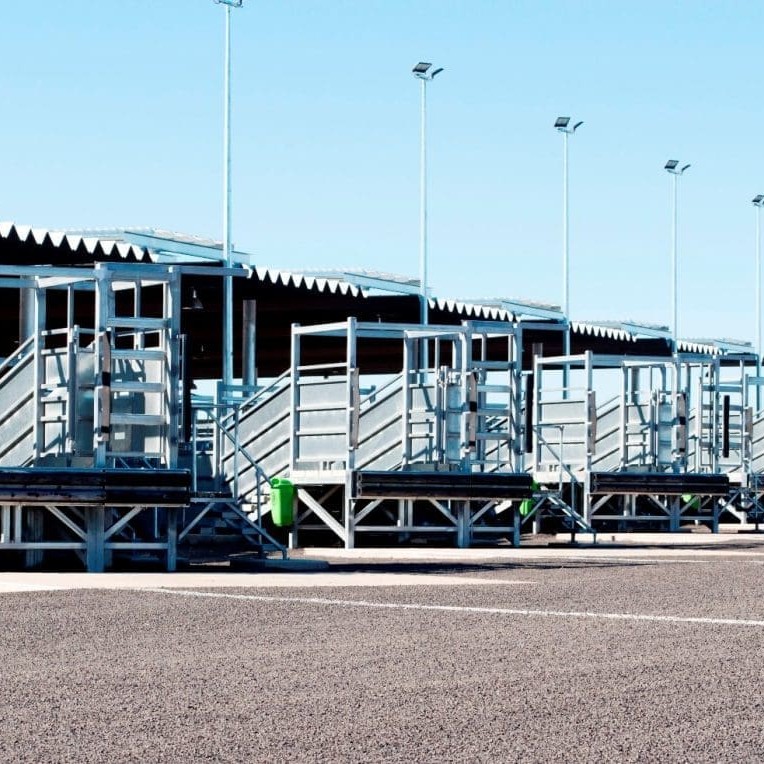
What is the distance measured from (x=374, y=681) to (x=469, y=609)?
3.73 metres

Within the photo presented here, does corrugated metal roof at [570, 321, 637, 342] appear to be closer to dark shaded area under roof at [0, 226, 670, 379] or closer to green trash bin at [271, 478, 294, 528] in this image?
dark shaded area under roof at [0, 226, 670, 379]

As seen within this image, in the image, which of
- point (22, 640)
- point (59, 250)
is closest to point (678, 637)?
point (22, 640)

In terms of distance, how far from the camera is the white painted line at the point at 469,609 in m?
9.80

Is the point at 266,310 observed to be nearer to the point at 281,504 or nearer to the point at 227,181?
the point at 227,181

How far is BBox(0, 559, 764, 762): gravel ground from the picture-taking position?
541 cm

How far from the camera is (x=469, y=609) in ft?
34.8

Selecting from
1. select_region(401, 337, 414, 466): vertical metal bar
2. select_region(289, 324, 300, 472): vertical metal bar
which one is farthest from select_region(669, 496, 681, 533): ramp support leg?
select_region(289, 324, 300, 472): vertical metal bar

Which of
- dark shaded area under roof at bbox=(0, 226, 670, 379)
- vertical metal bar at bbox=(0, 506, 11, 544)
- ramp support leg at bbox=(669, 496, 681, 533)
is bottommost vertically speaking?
ramp support leg at bbox=(669, 496, 681, 533)

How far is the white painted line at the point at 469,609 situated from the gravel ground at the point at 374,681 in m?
0.15

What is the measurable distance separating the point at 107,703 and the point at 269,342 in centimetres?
4836

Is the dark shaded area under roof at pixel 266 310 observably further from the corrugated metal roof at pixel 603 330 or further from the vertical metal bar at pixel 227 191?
the vertical metal bar at pixel 227 191

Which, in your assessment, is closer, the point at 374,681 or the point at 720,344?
the point at 374,681

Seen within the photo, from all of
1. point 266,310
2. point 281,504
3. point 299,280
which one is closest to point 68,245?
point 299,280

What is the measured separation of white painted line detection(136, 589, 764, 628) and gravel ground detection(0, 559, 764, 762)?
0.49 feet
